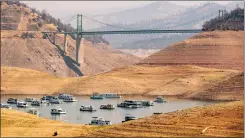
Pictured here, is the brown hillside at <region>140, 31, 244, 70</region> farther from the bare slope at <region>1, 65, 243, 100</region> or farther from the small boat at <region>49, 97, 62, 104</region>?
the small boat at <region>49, 97, 62, 104</region>

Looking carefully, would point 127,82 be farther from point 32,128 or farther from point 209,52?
point 32,128

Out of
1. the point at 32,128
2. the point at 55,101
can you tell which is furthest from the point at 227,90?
the point at 32,128

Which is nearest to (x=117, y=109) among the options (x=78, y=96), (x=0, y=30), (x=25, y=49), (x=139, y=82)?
(x=78, y=96)

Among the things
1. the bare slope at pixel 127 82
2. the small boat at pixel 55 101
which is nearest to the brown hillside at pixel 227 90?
the bare slope at pixel 127 82

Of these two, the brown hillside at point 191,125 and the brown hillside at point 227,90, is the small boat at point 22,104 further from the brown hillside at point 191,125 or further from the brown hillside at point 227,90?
the brown hillside at point 191,125

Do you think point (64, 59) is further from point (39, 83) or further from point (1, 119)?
point (1, 119)

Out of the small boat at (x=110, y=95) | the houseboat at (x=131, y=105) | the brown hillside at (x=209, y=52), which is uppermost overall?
the brown hillside at (x=209, y=52)

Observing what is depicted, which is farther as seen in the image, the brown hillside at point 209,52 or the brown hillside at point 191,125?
the brown hillside at point 209,52

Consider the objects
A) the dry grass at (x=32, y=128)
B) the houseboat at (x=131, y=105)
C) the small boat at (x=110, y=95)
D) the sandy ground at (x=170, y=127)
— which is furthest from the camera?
the small boat at (x=110, y=95)
